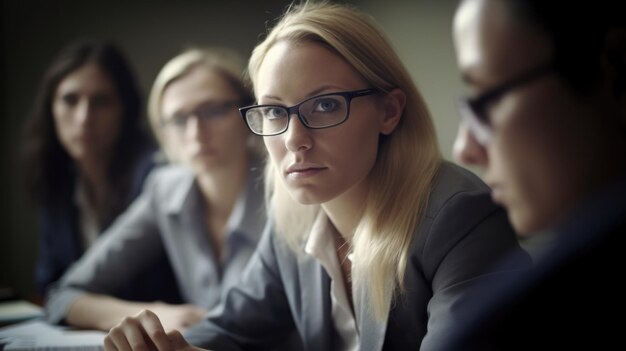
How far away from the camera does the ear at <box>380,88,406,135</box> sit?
2.79 ft

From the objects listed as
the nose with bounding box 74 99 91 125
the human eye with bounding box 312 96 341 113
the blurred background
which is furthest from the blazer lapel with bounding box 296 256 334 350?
the nose with bounding box 74 99 91 125

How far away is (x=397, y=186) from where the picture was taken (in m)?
0.85

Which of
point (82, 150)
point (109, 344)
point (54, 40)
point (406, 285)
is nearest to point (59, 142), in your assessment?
point (82, 150)

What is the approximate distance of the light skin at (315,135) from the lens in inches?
32.2

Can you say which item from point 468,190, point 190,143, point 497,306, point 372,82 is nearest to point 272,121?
point 372,82

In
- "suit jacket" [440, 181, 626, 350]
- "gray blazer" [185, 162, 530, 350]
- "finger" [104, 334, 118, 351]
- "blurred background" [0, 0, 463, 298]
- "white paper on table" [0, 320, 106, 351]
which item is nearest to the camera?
"suit jacket" [440, 181, 626, 350]

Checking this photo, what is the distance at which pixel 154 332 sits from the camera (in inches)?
33.6

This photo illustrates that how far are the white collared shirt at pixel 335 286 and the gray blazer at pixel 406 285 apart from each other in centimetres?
1

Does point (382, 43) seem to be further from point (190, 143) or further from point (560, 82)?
point (190, 143)

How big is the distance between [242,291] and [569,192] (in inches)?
24.6

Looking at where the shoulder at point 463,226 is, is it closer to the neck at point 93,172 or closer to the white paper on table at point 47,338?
the white paper on table at point 47,338

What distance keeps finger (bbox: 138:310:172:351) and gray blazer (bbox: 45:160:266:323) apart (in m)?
0.38

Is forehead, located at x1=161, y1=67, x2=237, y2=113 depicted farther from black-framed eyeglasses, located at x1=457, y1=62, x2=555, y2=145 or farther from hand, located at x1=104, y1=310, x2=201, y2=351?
black-framed eyeglasses, located at x1=457, y1=62, x2=555, y2=145

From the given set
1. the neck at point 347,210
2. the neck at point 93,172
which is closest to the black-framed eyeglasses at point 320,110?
the neck at point 347,210
